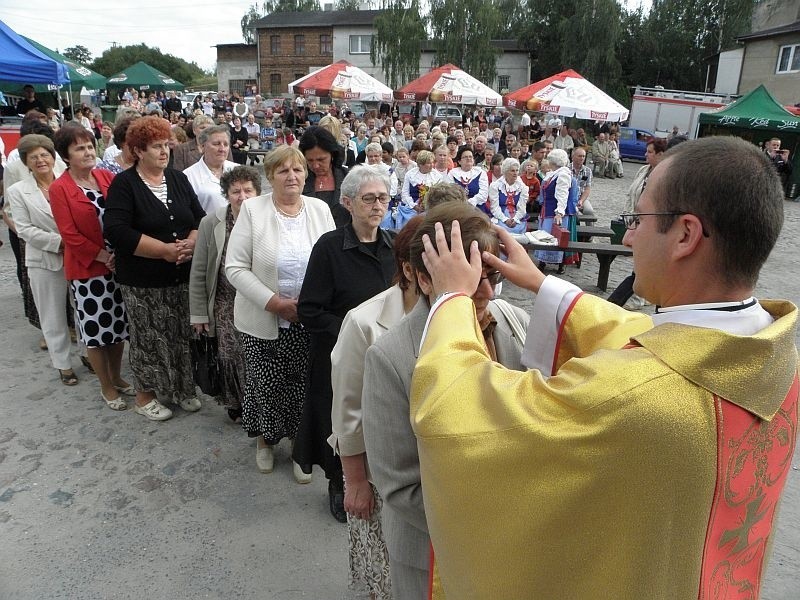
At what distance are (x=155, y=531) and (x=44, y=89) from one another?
18245 millimetres

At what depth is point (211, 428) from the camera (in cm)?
391

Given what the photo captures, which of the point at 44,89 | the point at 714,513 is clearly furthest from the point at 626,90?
the point at 714,513

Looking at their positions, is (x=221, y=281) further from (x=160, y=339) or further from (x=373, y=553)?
(x=373, y=553)

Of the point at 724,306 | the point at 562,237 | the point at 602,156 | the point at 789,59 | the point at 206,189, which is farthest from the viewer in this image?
the point at 789,59

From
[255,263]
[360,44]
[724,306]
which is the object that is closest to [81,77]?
[255,263]

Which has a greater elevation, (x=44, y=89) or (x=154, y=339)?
(x=44, y=89)

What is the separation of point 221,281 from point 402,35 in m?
38.2

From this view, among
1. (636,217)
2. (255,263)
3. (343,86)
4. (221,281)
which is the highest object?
(343,86)

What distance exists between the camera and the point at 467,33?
3634 centimetres

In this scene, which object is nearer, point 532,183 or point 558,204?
point 558,204

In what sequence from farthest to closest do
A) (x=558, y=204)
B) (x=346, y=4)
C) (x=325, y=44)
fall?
(x=346, y=4), (x=325, y=44), (x=558, y=204)

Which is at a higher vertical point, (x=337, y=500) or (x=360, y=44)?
(x=360, y=44)

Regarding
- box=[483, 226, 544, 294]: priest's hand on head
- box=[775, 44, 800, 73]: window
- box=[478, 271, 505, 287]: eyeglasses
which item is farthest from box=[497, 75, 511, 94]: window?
box=[483, 226, 544, 294]: priest's hand on head

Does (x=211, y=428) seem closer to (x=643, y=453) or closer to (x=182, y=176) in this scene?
(x=182, y=176)
